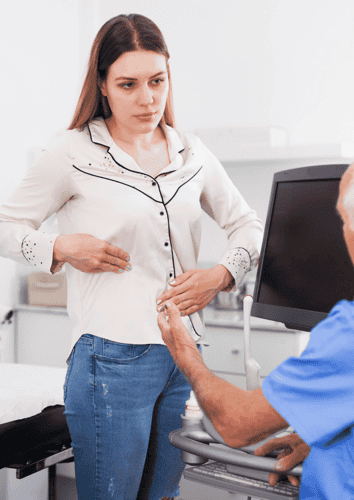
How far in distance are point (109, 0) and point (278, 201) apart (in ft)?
10.1

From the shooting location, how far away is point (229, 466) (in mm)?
815

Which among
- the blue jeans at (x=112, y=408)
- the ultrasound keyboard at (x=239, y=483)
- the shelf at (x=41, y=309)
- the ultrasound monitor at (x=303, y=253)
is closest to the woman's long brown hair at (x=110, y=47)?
the ultrasound monitor at (x=303, y=253)

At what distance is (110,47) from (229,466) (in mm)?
822

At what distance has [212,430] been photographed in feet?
2.71

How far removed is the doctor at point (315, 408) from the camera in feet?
2.12

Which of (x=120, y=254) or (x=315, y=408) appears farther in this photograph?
(x=120, y=254)

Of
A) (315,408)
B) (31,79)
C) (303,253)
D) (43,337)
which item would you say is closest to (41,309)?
(43,337)

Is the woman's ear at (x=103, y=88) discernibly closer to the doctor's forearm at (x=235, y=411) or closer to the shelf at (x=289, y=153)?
the doctor's forearm at (x=235, y=411)

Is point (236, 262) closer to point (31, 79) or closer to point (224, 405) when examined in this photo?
point (224, 405)

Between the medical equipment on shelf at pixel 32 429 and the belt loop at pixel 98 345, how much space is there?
2.35 ft

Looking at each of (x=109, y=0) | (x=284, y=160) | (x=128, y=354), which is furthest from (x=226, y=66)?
(x=128, y=354)

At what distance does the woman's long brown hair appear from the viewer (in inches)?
42.8

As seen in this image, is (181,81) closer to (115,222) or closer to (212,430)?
(115,222)

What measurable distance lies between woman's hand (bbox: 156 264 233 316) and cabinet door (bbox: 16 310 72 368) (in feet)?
6.87
